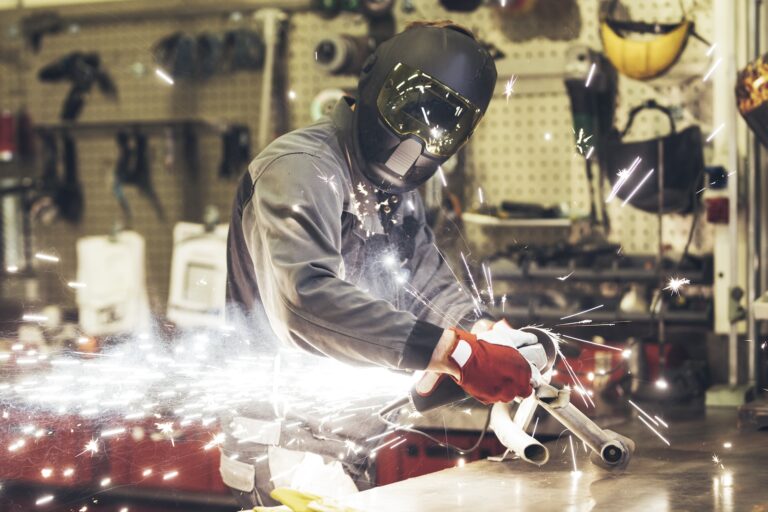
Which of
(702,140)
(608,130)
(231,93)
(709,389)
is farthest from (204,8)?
(709,389)

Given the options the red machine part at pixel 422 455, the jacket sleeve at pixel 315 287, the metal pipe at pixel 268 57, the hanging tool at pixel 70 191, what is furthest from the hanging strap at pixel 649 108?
the hanging tool at pixel 70 191

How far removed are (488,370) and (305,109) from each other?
332cm

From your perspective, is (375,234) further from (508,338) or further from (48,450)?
(48,450)

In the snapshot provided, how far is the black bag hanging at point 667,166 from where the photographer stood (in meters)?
4.26

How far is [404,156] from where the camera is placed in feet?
8.59

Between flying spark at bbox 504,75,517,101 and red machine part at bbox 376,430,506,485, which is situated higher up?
flying spark at bbox 504,75,517,101

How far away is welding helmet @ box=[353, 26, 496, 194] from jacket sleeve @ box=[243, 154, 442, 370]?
0.87 feet

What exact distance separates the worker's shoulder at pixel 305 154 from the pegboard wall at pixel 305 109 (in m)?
2.23

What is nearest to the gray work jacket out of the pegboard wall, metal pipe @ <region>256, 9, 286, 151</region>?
Answer: the pegboard wall

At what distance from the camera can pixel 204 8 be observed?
578cm

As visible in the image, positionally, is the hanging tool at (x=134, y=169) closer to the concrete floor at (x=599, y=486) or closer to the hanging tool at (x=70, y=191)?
the hanging tool at (x=70, y=191)

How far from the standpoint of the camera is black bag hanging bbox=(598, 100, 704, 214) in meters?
4.26

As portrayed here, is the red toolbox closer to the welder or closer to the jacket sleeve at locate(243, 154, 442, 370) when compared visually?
the welder

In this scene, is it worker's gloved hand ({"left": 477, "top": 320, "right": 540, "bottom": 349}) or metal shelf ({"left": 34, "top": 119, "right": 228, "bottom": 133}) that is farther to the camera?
metal shelf ({"left": 34, "top": 119, "right": 228, "bottom": 133})
